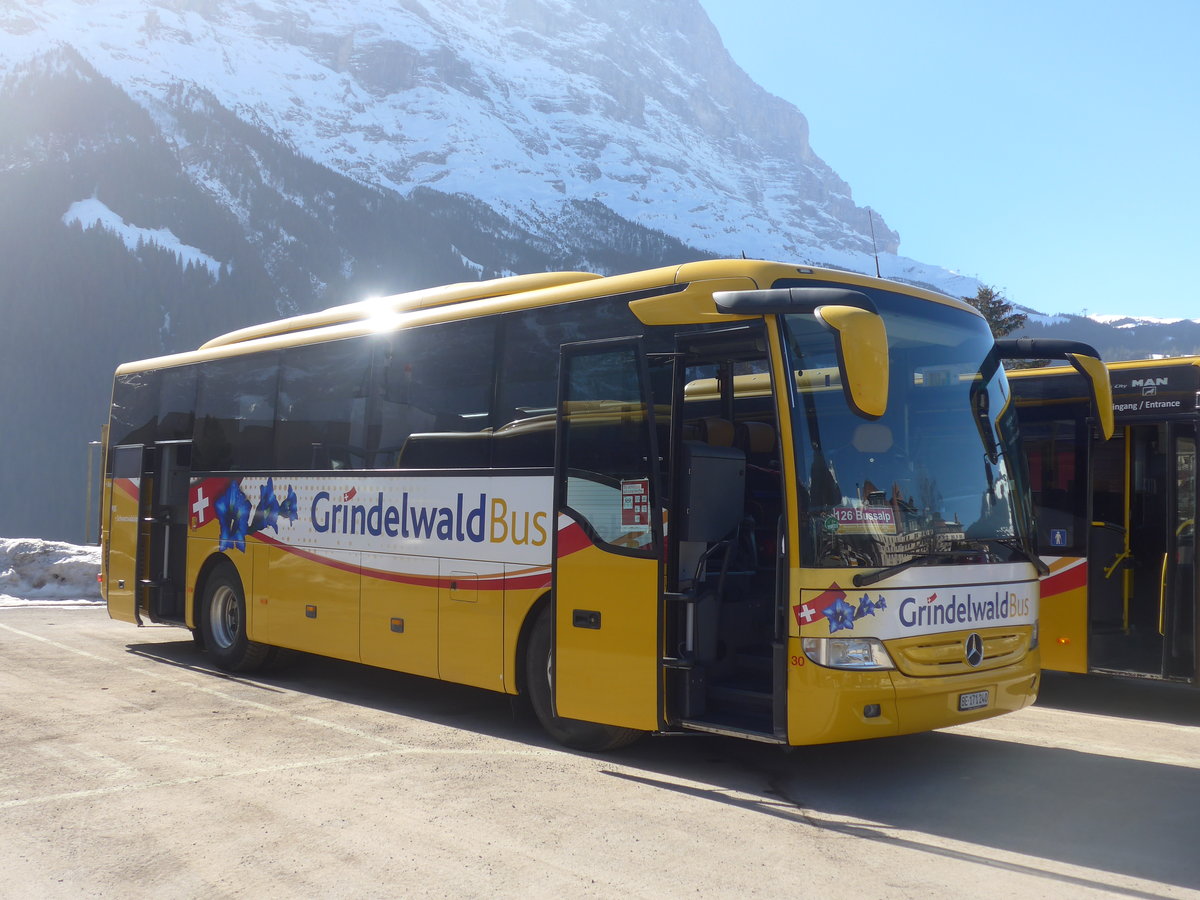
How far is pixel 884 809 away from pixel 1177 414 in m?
4.88

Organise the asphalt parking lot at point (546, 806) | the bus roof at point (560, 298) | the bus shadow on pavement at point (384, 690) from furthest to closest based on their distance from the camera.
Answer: the bus shadow on pavement at point (384, 690)
the bus roof at point (560, 298)
the asphalt parking lot at point (546, 806)

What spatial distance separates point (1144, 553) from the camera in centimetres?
912

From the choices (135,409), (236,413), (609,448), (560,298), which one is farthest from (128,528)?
(609,448)

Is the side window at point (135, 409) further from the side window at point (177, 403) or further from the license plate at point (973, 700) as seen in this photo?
the license plate at point (973, 700)

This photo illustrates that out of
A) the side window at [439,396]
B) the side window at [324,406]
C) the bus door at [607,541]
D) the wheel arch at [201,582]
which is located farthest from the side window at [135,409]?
the bus door at [607,541]

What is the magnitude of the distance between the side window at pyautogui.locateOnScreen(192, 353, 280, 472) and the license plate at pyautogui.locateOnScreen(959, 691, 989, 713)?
6780mm

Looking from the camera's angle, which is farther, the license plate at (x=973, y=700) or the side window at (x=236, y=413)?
the side window at (x=236, y=413)

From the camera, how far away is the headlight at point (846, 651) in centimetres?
585

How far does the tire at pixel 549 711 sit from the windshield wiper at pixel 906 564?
2021 mm

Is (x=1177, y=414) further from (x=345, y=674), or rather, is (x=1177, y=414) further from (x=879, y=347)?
(x=345, y=674)

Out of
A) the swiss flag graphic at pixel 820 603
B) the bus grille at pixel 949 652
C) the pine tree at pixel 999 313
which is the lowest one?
the bus grille at pixel 949 652

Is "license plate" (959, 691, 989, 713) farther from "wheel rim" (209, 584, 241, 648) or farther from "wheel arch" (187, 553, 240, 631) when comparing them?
"wheel arch" (187, 553, 240, 631)

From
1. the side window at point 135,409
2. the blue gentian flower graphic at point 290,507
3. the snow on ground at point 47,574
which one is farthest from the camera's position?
the snow on ground at point 47,574

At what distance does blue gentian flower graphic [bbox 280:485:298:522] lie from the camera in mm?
10031
